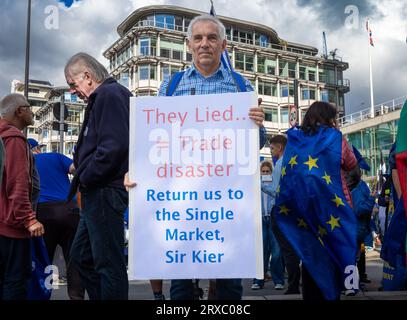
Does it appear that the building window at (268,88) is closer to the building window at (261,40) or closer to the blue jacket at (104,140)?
the building window at (261,40)

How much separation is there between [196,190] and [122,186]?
20.6 inches

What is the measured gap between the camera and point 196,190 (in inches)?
116

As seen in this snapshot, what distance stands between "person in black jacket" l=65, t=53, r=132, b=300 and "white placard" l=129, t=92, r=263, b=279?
169mm

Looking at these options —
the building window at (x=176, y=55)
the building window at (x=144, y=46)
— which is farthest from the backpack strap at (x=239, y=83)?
the building window at (x=176, y=55)

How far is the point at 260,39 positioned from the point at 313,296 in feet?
218

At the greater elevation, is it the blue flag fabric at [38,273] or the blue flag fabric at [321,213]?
the blue flag fabric at [321,213]

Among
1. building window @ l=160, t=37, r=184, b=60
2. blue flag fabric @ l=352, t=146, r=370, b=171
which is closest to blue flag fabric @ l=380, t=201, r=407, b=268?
blue flag fabric @ l=352, t=146, r=370, b=171

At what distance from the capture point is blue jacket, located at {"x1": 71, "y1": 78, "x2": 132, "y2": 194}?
121 inches

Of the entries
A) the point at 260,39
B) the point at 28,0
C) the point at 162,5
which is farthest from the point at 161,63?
the point at 28,0

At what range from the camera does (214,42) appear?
3.38 meters

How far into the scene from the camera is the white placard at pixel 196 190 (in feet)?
9.48

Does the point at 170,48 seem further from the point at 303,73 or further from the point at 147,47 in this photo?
the point at 303,73

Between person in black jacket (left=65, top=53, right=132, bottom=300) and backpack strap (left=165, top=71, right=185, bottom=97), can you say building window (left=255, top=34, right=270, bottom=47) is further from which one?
person in black jacket (left=65, top=53, right=132, bottom=300)
